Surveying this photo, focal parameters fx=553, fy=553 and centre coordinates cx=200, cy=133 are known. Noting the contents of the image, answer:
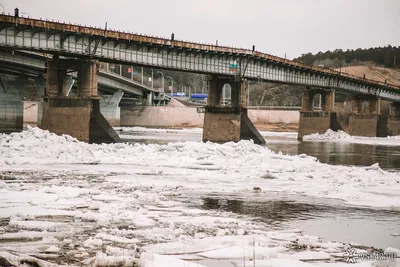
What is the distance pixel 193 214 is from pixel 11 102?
7304 cm

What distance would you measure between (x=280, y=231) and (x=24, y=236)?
6002 millimetres

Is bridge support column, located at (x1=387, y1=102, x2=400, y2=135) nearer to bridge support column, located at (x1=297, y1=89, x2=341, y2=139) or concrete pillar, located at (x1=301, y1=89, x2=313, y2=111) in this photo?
bridge support column, located at (x1=297, y1=89, x2=341, y2=139)

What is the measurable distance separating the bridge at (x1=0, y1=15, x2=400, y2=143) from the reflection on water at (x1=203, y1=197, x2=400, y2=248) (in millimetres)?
30026

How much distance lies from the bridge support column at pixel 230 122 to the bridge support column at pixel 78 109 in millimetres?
16429

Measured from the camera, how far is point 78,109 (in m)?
45.9

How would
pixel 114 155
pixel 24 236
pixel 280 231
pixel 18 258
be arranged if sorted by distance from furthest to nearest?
pixel 114 155 → pixel 280 231 → pixel 24 236 → pixel 18 258

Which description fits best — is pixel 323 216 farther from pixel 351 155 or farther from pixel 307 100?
pixel 307 100

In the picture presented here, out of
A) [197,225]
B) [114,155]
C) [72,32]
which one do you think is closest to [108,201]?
[197,225]

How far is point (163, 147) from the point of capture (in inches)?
1508

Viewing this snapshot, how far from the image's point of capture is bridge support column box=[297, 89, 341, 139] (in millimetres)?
88312

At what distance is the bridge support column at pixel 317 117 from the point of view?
8831 cm

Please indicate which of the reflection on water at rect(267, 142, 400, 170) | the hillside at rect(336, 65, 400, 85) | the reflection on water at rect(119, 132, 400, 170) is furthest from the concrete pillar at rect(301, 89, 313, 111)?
the hillside at rect(336, 65, 400, 85)

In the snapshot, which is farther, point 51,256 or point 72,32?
point 72,32

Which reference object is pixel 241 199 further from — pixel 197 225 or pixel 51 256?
pixel 51 256
